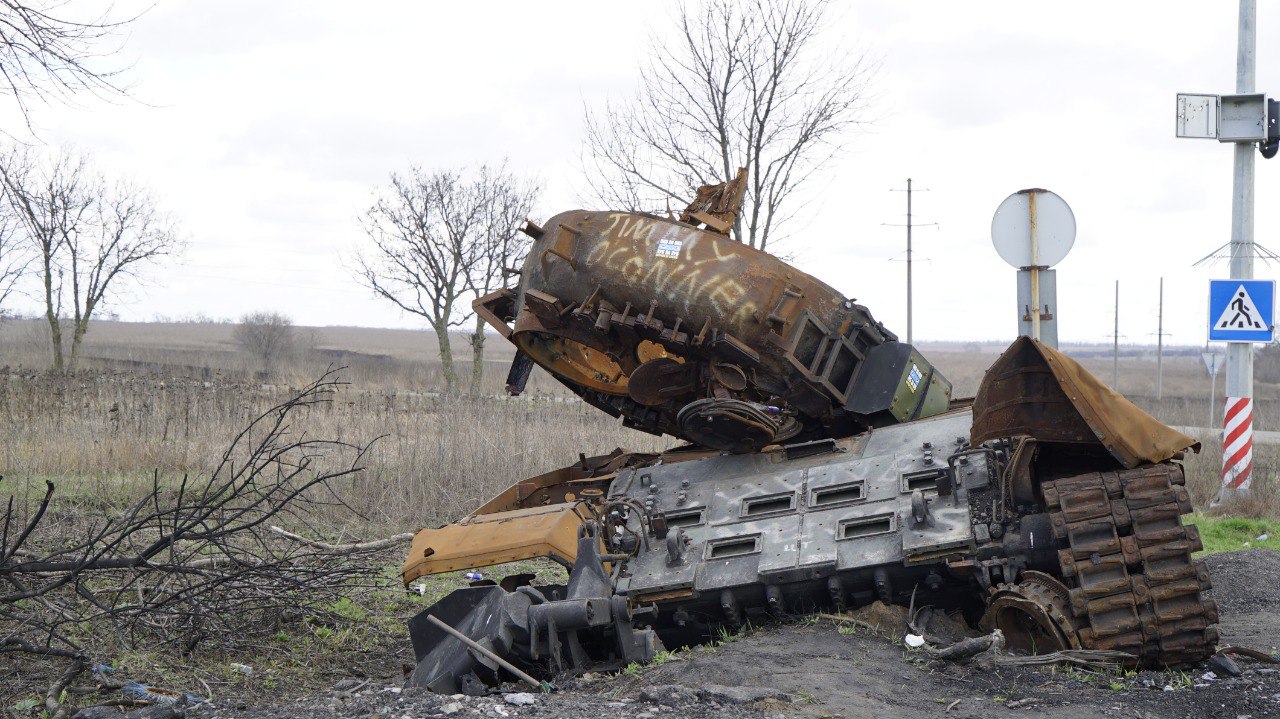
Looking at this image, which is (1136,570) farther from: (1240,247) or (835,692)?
(1240,247)

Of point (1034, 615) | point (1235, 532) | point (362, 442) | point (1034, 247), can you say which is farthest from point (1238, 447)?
point (362, 442)

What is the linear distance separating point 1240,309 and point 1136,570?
802cm

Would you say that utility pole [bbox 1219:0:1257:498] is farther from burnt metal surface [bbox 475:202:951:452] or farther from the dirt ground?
the dirt ground

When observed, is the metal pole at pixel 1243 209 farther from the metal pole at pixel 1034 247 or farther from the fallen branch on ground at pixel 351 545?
the fallen branch on ground at pixel 351 545

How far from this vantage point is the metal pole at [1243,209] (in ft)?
42.4

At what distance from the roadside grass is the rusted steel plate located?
5403mm

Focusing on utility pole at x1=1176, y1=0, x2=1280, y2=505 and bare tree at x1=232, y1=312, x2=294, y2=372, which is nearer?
utility pole at x1=1176, y1=0, x2=1280, y2=505

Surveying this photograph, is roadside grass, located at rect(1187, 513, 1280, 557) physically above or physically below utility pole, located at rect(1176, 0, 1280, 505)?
below

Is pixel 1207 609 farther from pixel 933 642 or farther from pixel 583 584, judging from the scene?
pixel 583 584

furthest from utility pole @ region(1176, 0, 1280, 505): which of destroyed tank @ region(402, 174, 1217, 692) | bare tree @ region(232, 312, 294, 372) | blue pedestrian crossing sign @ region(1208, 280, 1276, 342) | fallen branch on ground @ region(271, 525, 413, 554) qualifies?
bare tree @ region(232, 312, 294, 372)

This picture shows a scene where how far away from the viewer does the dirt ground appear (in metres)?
4.81

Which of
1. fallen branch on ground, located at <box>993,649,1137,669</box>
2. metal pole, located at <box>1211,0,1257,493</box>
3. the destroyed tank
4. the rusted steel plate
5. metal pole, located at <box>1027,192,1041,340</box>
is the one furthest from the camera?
metal pole, located at <box>1211,0,1257,493</box>

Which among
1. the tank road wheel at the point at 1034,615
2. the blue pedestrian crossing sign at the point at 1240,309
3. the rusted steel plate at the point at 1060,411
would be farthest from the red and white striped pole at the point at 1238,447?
the tank road wheel at the point at 1034,615

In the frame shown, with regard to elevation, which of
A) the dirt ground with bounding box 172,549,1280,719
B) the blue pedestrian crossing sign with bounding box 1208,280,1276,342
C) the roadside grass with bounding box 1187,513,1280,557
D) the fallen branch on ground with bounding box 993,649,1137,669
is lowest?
the roadside grass with bounding box 1187,513,1280,557
